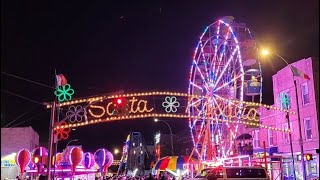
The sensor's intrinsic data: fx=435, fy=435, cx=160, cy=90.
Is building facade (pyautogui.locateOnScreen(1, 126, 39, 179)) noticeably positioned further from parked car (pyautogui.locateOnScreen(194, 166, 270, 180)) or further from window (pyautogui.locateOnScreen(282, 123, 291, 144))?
parked car (pyautogui.locateOnScreen(194, 166, 270, 180))

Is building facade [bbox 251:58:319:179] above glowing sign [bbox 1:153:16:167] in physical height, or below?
above

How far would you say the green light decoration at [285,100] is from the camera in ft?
110

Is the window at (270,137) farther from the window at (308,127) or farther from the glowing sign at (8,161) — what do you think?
the glowing sign at (8,161)

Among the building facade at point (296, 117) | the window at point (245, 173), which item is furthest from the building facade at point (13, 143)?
the window at point (245, 173)

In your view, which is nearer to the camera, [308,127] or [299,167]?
[308,127]

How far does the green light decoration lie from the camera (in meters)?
33.6

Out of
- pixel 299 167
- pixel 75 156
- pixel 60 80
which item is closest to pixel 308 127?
pixel 299 167

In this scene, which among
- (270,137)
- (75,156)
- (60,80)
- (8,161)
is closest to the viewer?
(60,80)

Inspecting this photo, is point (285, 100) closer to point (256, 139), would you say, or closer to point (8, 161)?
point (256, 139)

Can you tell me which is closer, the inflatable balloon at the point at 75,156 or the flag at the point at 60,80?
the flag at the point at 60,80

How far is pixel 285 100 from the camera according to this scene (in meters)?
33.5

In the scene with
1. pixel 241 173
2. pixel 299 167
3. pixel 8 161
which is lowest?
pixel 299 167

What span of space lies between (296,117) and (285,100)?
1.87m

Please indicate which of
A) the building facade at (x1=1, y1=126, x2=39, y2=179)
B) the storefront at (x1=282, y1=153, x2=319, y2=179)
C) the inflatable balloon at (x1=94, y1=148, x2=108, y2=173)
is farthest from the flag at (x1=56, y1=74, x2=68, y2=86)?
the building facade at (x1=1, y1=126, x2=39, y2=179)
